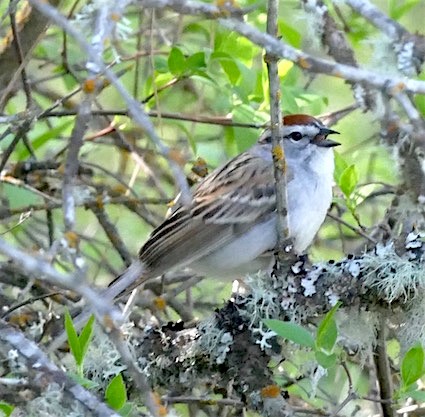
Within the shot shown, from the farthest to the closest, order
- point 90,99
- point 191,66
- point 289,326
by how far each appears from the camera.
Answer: point 191,66 < point 289,326 < point 90,99

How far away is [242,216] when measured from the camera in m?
3.36

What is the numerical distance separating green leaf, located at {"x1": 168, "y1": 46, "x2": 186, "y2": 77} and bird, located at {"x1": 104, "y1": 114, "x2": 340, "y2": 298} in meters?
0.43

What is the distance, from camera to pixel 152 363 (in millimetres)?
2711

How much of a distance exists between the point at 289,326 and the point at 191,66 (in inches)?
49.7

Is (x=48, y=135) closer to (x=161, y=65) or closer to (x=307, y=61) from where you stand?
(x=161, y=65)

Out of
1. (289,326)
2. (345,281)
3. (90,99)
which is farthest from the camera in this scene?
(345,281)

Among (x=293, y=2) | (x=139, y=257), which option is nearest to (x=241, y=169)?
(x=139, y=257)

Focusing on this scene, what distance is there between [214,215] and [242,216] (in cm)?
12

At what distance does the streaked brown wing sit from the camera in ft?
10.7

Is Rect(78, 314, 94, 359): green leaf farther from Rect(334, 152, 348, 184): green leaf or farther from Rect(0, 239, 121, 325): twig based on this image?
Rect(334, 152, 348, 184): green leaf

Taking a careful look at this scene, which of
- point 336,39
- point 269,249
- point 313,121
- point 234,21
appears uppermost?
point 234,21

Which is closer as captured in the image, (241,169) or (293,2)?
(241,169)

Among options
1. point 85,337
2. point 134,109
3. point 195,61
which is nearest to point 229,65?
point 195,61

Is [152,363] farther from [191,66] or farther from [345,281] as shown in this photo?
[191,66]
